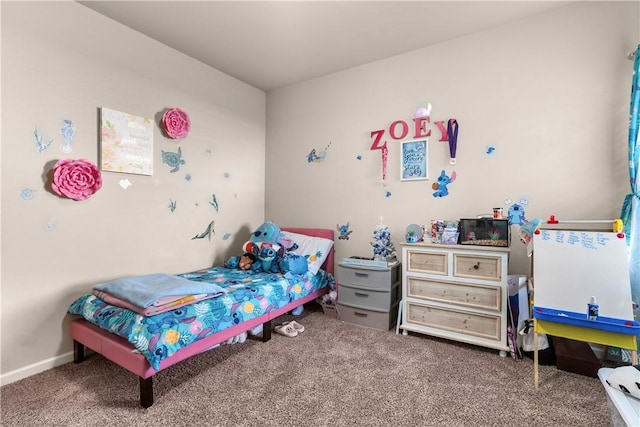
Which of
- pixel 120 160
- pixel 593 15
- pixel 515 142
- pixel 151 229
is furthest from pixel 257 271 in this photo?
pixel 593 15

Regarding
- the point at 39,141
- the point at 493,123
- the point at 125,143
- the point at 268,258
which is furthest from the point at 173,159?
the point at 493,123

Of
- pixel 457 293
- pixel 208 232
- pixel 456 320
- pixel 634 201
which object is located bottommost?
pixel 456 320

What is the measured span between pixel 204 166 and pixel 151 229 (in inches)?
33.5

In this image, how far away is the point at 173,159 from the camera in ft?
9.59

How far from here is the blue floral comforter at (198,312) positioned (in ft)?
5.44

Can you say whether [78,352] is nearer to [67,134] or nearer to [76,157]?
[76,157]

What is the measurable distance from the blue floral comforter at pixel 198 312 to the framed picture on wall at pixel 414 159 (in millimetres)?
1454

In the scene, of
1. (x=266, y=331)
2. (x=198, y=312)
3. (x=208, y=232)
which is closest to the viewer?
(x=198, y=312)

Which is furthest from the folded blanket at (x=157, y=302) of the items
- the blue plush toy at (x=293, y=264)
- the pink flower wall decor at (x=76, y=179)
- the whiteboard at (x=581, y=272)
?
the whiteboard at (x=581, y=272)

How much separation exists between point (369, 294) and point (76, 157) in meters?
2.61

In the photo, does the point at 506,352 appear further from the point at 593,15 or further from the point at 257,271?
the point at 593,15

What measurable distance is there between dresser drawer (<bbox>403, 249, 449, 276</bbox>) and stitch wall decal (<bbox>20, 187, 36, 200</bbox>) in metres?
2.81

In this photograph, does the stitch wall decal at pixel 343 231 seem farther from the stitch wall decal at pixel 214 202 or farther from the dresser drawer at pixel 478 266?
the stitch wall decal at pixel 214 202

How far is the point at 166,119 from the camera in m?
2.79
